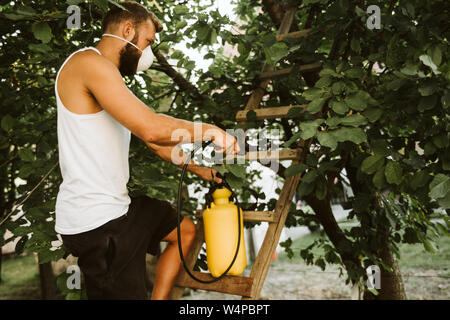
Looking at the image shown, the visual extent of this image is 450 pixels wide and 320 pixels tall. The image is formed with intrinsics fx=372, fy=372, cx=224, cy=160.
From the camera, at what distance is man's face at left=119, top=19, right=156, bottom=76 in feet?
5.44

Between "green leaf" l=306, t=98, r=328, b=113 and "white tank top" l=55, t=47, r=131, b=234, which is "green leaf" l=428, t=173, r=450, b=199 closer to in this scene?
"green leaf" l=306, t=98, r=328, b=113

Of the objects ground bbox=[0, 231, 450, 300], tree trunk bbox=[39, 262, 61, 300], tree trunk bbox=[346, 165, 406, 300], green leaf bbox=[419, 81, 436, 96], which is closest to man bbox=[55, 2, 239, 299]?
green leaf bbox=[419, 81, 436, 96]

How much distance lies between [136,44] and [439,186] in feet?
4.71

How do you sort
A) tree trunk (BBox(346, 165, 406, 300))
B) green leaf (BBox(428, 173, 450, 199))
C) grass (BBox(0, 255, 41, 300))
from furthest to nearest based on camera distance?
grass (BBox(0, 255, 41, 300)), tree trunk (BBox(346, 165, 406, 300)), green leaf (BBox(428, 173, 450, 199))

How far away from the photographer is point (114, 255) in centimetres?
150

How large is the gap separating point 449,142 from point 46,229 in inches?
73.2

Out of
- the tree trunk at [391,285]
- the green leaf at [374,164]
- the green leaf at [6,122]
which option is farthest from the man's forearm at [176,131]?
the tree trunk at [391,285]

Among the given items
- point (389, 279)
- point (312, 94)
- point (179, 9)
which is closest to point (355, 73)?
point (312, 94)

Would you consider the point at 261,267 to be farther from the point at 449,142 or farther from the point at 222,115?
the point at 222,115

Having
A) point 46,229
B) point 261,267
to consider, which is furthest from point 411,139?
point 46,229

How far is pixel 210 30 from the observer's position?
2295 mm

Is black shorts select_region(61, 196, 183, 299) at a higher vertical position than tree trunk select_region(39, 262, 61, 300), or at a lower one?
higher

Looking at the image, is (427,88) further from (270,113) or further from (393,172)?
(270,113)

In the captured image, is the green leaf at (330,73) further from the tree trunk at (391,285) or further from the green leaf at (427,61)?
the tree trunk at (391,285)
